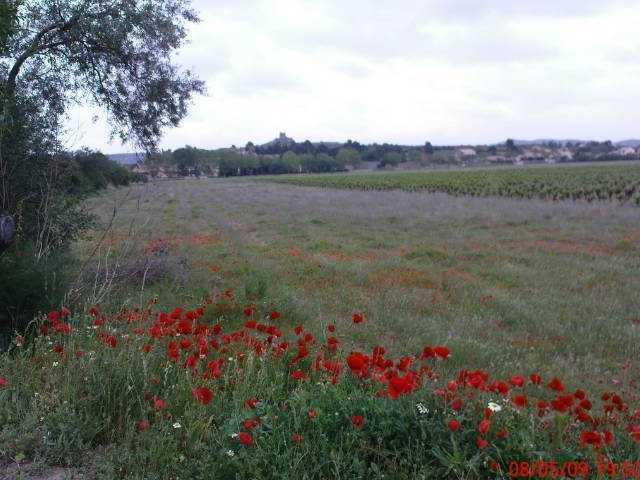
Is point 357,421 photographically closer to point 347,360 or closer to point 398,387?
point 398,387

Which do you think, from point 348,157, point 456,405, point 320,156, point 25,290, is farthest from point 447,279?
point 348,157

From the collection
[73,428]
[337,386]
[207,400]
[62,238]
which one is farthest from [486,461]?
[62,238]

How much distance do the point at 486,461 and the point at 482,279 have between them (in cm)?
835

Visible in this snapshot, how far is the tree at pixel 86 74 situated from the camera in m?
7.57

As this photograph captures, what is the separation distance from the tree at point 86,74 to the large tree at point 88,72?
2 cm

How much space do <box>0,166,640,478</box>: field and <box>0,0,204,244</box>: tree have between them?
162cm

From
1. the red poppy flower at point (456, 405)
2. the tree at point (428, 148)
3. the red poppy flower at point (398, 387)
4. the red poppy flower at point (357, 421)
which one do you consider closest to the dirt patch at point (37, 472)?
the red poppy flower at point (357, 421)

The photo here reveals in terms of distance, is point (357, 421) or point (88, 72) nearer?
point (357, 421)

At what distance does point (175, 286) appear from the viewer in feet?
29.2

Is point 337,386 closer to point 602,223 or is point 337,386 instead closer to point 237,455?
point 237,455
